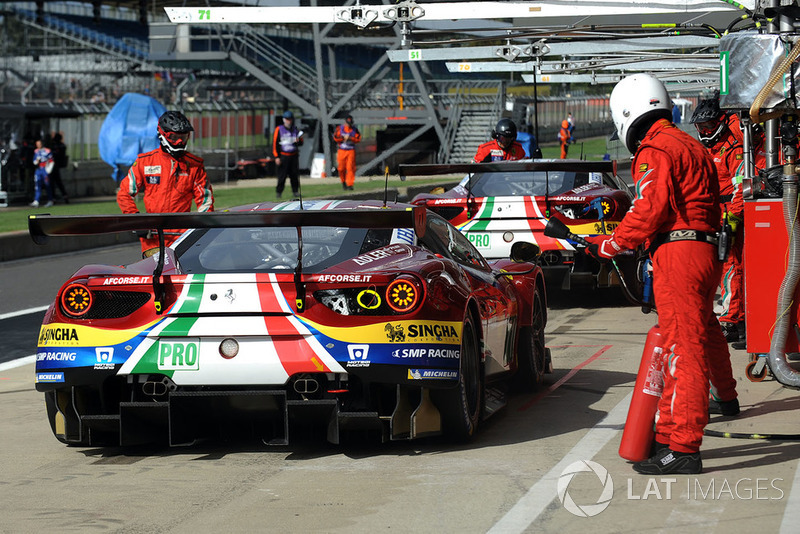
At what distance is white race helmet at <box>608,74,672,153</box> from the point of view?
636cm

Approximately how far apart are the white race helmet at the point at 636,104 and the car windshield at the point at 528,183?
627cm

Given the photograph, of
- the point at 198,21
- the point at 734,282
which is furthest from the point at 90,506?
the point at 198,21

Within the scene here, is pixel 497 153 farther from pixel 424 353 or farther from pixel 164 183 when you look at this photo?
pixel 424 353

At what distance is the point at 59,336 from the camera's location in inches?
Answer: 247

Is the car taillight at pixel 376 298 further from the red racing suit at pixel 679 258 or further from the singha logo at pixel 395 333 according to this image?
the red racing suit at pixel 679 258

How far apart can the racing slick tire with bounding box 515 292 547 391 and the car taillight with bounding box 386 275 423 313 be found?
2042 millimetres

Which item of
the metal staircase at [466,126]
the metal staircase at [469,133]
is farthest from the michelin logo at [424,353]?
Answer: the metal staircase at [469,133]

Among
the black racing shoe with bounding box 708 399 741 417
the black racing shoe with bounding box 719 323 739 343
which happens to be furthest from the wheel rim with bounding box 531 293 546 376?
the black racing shoe with bounding box 719 323 739 343

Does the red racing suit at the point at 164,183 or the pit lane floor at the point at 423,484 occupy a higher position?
the red racing suit at the point at 164,183

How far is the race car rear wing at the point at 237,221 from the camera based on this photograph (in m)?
6.00

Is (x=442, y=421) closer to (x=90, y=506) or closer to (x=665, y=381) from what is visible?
(x=665, y=381)

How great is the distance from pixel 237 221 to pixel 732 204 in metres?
5.15

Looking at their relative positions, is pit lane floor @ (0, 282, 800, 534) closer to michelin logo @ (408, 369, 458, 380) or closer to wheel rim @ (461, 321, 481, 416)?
wheel rim @ (461, 321, 481, 416)

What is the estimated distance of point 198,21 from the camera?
1262 centimetres
